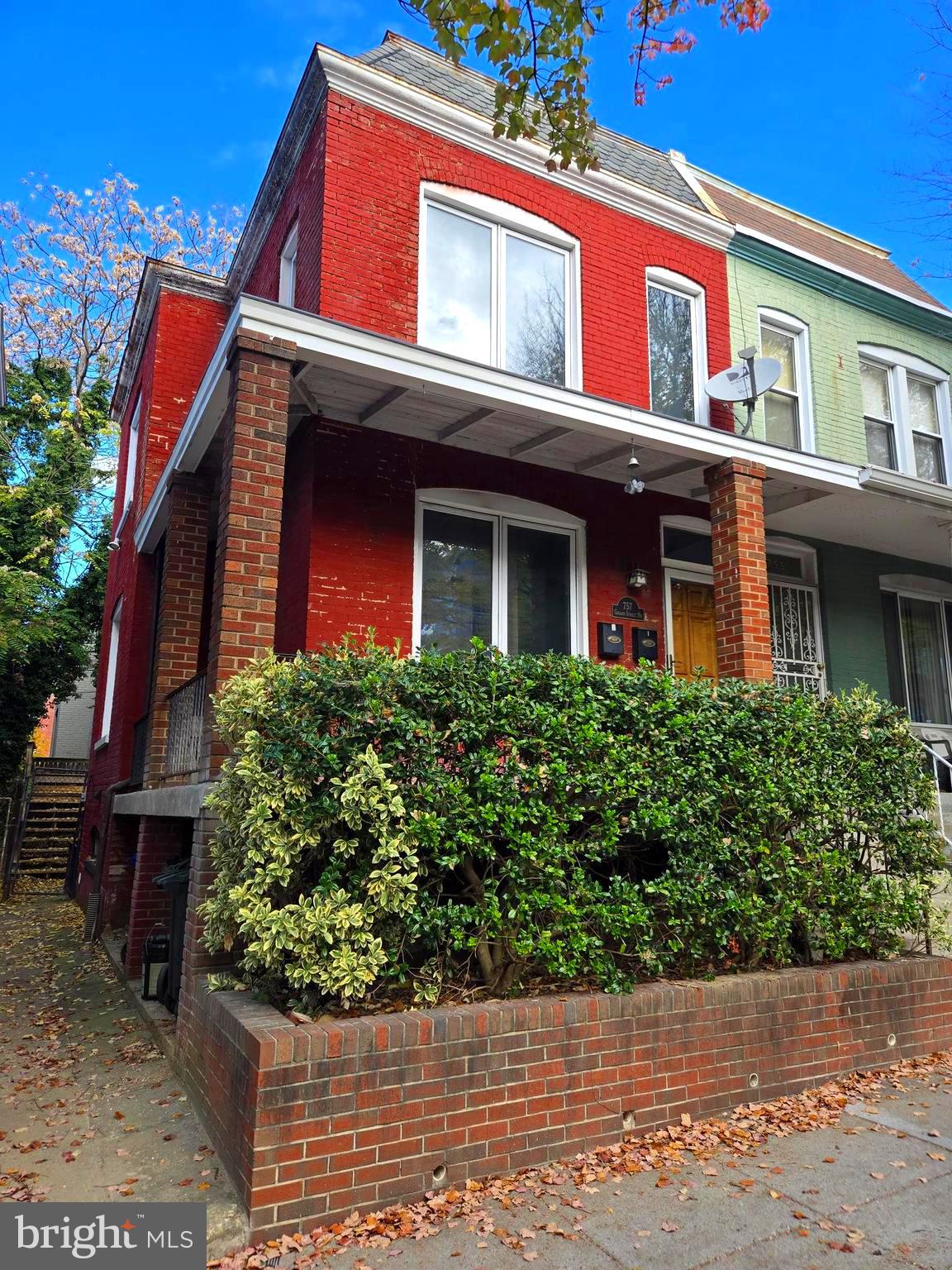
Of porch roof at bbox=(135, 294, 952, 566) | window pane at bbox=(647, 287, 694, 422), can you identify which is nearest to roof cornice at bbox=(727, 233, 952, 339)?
window pane at bbox=(647, 287, 694, 422)

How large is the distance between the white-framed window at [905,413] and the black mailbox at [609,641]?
4.50 meters

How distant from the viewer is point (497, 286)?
8.20 metres

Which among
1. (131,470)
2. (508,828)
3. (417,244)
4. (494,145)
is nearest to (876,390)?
(494,145)

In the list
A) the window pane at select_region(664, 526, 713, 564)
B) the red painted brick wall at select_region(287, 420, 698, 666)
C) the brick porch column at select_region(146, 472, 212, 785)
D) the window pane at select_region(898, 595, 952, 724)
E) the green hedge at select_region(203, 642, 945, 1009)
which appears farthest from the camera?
the window pane at select_region(898, 595, 952, 724)

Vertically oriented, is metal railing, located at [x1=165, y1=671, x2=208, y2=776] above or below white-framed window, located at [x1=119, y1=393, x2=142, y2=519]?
below

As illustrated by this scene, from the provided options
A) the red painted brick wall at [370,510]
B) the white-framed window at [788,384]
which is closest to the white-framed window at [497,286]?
the red painted brick wall at [370,510]

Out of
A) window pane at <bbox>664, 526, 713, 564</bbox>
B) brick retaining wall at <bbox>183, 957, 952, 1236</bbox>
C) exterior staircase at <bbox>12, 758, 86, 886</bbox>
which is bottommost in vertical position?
brick retaining wall at <bbox>183, 957, 952, 1236</bbox>

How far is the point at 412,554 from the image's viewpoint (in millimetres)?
7500

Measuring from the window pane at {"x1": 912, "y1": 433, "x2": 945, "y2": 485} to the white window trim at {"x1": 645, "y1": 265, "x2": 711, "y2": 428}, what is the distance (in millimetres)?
3493

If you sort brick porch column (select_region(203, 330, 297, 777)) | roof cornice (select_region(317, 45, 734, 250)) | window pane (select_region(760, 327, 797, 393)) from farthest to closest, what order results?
1. window pane (select_region(760, 327, 797, 393))
2. roof cornice (select_region(317, 45, 734, 250))
3. brick porch column (select_region(203, 330, 297, 777))

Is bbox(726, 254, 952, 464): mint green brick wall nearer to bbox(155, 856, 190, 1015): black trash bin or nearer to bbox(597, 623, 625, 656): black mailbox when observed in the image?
bbox(597, 623, 625, 656): black mailbox

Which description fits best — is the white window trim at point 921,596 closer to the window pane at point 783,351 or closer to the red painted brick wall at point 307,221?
the window pane at point 783,351

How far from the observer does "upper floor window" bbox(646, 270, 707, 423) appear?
30.1ft

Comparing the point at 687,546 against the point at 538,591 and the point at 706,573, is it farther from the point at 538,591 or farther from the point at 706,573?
the point at 538,591
